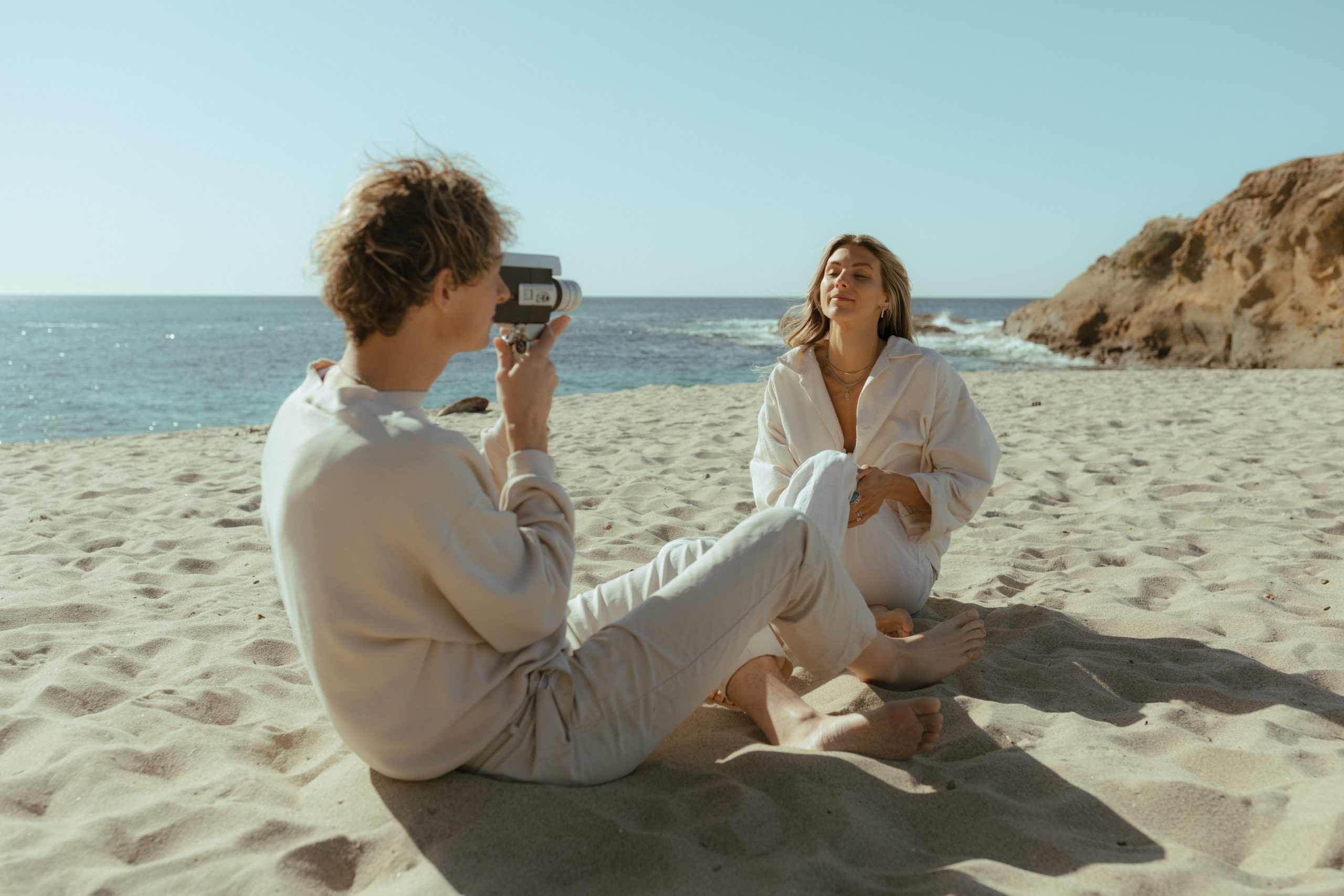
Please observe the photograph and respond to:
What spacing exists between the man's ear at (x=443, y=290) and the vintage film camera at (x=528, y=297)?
0.21m

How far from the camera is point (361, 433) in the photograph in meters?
1.49

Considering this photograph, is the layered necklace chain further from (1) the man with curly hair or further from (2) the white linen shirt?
(1) the man with curly hair

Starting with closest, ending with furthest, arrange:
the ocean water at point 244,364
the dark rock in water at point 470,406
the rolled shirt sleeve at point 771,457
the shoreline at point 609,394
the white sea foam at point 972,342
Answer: the rolled shirt sleeve at point 771,457 → the shoreline at point 609,394 → the dark rock in water at point 470,406 → the ocean water at point 244,364 → the white sea foam at point 972,342

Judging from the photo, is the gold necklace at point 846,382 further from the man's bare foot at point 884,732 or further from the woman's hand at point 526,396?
the woman's hand at point 526,396

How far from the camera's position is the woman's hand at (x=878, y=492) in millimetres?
2816

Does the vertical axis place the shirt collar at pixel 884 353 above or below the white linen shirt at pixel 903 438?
above

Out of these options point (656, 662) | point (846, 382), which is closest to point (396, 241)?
point (656, 662)

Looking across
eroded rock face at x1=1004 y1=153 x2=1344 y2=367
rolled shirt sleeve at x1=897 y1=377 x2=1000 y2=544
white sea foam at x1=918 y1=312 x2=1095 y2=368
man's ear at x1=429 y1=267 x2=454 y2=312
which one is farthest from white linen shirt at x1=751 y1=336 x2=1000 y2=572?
white sea foam at x1=918 y1=312 x2=1095 y2=368

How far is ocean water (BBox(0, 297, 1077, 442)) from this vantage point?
1341cm

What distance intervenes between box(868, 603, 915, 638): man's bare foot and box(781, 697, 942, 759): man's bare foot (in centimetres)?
66

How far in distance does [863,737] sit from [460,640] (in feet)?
3.29

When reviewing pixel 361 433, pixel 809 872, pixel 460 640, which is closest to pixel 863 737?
pixel 809 872

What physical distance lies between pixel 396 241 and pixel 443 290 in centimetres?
12

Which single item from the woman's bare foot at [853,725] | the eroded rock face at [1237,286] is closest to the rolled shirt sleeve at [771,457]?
the woman's bare foot at [853,725]
